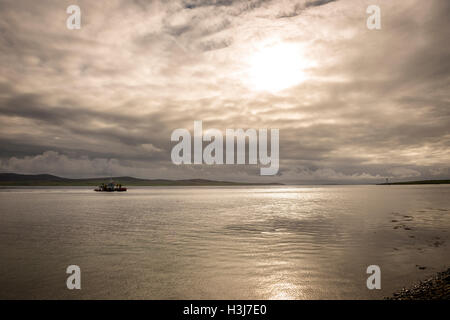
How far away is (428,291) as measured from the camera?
1336cm

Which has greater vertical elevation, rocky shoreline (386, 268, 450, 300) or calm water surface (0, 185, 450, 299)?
rocky shoreline (386, 268, 450, 300)

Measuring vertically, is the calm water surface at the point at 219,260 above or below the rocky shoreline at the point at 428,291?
below

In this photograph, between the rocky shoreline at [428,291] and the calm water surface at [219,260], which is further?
the calm water surface at [219,260]

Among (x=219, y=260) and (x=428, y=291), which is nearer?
(x=428, y=291)

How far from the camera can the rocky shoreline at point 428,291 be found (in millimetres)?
12604

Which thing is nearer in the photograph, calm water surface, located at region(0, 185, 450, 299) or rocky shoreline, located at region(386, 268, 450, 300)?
rocky shoreline, located at region(386, 268, 450, 300)

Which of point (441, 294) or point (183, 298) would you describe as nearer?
point (441, 294)

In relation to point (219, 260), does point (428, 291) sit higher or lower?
higher

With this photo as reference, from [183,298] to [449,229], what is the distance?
1397 inches

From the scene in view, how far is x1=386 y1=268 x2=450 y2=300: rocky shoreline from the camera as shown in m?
12.6

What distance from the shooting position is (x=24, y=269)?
725 inches
